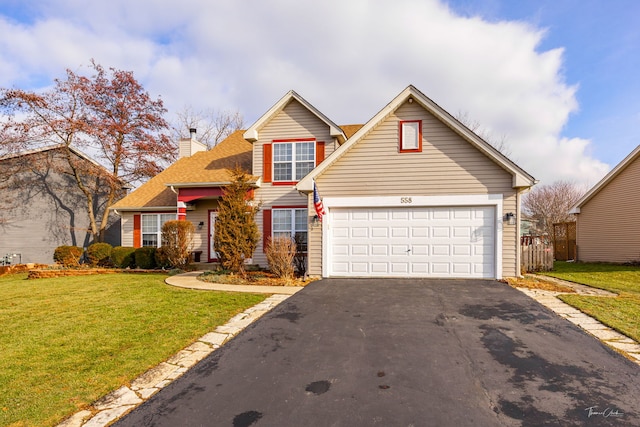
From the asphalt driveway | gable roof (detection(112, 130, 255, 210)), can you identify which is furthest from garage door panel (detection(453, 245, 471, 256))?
gable roof (detection(112, 130, 255, 210))

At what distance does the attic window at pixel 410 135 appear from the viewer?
36.2 feet

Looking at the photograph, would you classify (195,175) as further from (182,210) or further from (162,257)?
(162,257)

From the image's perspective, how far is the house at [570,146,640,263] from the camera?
15711 mm

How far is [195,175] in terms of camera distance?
49.4 feet

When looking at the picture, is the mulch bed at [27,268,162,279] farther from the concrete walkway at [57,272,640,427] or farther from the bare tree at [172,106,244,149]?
the bare tree at [172,106,244,149]

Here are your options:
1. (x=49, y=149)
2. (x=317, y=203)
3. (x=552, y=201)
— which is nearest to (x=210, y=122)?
(x=49, y=149)

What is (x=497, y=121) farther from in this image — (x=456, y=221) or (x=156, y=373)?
(x=156, y=373)

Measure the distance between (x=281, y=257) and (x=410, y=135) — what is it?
230 inches

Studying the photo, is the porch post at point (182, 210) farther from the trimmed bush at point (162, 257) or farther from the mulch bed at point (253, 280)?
the mulch bed at point (253, 280)

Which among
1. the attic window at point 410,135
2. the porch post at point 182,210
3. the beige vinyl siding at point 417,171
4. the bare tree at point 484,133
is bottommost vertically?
the porch post at point 182,210

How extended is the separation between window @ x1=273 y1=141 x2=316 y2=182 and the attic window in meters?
4.12

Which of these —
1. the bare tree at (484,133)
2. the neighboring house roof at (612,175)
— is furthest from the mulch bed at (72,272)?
the bare tree at (484,133)

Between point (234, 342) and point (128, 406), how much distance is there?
2.01 meters

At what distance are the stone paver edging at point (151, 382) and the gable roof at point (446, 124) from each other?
6149mm
